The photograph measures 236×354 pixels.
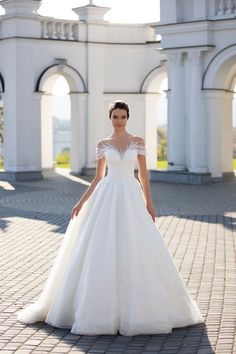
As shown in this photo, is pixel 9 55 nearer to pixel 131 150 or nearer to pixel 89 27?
pixel 89 27

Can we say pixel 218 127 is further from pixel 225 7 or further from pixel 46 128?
pixel 46 128

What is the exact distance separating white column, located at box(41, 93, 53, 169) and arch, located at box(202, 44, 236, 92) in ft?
22.5

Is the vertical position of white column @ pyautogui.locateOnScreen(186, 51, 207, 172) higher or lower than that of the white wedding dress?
higher

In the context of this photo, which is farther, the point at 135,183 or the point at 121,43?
the point at 121,43

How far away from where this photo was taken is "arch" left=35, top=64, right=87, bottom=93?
1075 inches

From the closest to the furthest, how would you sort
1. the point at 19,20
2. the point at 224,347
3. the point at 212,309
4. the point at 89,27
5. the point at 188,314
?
the point at 224,347 < the point at 188,314 < the point at 212,309 < the point at 19,20 < the point at 89,27

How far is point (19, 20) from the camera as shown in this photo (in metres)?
26.5

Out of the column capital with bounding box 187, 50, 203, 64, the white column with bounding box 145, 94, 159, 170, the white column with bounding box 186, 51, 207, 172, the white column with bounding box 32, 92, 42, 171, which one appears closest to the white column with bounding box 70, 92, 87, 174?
the white column with bounding box 32, 92, 42, 171

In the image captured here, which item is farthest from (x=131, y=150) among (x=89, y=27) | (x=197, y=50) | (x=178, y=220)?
(x=89, y=27)

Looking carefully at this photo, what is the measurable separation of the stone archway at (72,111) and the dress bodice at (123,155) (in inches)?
761

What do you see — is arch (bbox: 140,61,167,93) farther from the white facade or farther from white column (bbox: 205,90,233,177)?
white column (bbox: 205,90,233,177)

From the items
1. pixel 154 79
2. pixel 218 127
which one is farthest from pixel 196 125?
pixel 154 79

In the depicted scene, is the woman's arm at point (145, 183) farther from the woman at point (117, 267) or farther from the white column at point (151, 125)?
the white column at point (151, 125)

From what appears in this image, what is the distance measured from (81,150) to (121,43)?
13.0 ft
